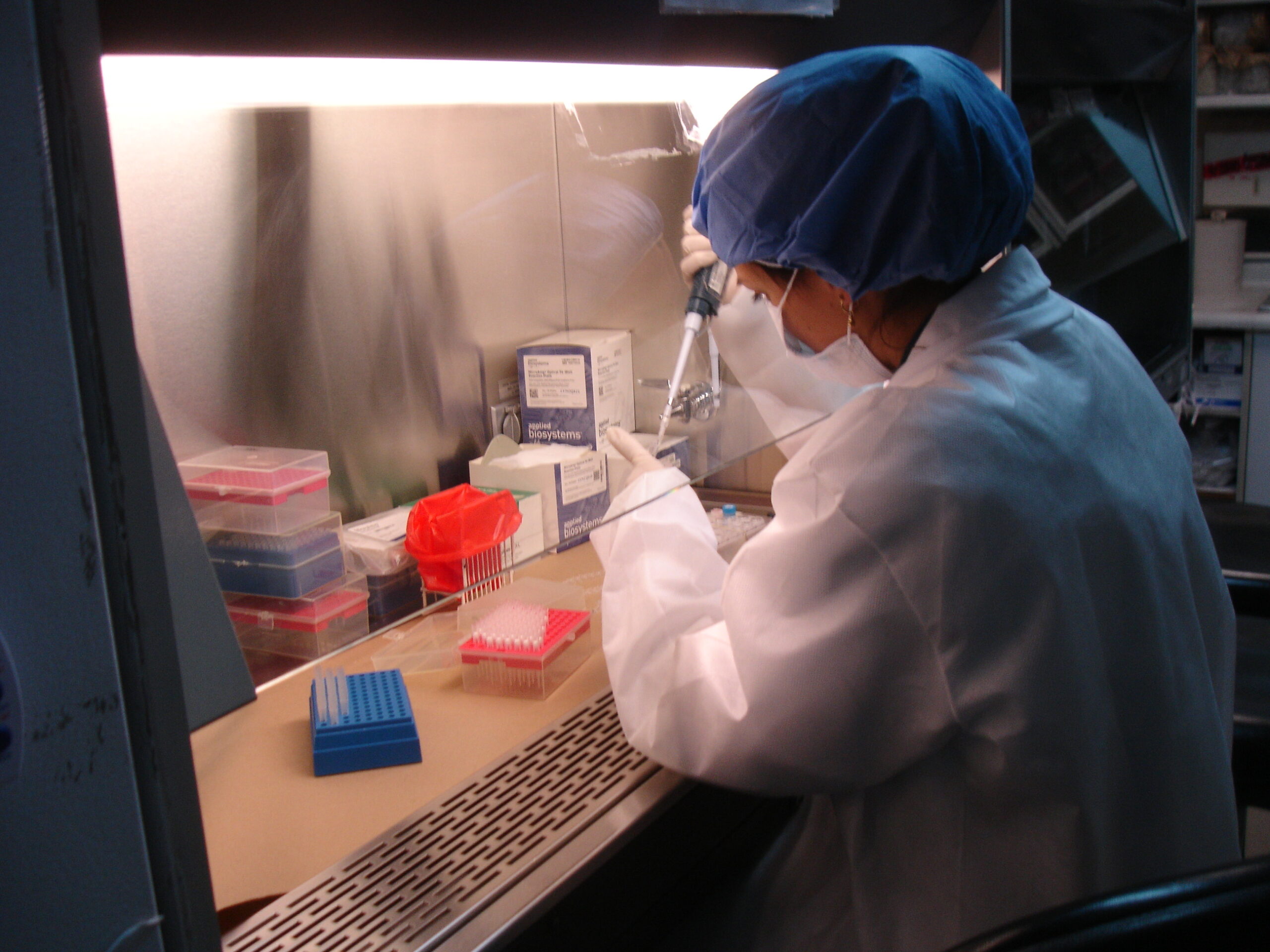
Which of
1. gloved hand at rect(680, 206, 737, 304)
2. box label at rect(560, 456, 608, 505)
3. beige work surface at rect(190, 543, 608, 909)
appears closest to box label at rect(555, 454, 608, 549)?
box label at rect(560, 456, 608, 505)

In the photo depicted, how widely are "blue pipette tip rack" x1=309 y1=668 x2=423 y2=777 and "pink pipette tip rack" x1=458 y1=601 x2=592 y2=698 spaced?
4.4 inches

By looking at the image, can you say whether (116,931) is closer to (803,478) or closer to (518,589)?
(803,478)

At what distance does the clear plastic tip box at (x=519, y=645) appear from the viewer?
1249mm

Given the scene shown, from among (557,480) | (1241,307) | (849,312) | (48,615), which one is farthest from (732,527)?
(1241,307)

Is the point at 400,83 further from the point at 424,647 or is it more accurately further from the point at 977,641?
the point at 977,641

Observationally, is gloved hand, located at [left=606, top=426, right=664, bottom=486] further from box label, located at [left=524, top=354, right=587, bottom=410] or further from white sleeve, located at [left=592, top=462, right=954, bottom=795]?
white sleeve, located at [left=592, top=462, right=954, bottom=795]

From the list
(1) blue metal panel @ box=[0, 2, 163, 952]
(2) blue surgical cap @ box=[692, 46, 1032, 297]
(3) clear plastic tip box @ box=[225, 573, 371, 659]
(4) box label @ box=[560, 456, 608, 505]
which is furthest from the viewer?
(4) box label @ box=[560, 456, 608, 505]

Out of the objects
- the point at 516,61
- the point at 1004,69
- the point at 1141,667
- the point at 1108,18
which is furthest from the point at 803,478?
the point at 1108,18

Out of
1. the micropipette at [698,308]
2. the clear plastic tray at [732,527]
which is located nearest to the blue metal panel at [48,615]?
the micropipette at [698,308]

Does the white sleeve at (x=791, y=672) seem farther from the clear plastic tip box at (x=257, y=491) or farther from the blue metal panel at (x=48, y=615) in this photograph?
the blue metal panel at (x=48, y=615)

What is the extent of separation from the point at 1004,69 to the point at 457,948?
59.7 inches

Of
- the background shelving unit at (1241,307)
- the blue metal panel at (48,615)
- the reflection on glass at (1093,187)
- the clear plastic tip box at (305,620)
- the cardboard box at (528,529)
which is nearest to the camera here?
the blue metal panel at (48,615)

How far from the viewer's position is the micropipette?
54.8 inches

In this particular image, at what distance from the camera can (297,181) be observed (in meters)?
1.25
